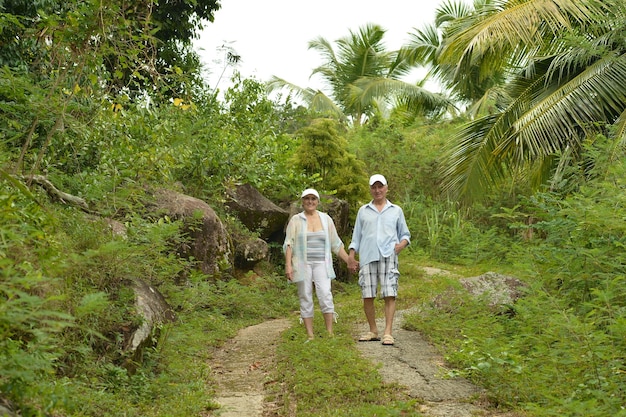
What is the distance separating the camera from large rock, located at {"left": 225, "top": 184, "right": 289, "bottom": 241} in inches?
564

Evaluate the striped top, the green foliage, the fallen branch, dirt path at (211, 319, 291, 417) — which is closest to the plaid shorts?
the striped top

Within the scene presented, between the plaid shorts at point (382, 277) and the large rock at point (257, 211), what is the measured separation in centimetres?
605

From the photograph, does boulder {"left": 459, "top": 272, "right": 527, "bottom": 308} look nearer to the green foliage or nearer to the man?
the man

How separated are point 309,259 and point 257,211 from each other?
19.9 ft

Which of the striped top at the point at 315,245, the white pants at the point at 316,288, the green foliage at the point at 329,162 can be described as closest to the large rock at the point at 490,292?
the white pants at the point at 316,288

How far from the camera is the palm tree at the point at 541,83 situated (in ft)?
44.1

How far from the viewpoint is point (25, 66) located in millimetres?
9664

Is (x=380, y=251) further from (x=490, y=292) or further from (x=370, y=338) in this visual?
(x=490, y=292)

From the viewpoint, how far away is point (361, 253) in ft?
28.5

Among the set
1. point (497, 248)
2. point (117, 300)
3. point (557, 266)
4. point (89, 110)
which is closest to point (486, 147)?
point (497, 248)

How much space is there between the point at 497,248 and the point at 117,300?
11235 millimetres

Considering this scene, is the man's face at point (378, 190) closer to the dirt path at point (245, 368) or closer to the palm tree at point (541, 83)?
the dirt path at point (245, 368)

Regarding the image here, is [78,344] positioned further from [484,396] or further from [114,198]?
[484,396]

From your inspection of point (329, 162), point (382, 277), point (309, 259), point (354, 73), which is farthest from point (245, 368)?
point (354, 73)
